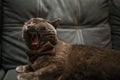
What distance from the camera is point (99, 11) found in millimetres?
1608

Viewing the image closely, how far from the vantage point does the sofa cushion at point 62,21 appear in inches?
60.8

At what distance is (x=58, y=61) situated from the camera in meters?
1.14

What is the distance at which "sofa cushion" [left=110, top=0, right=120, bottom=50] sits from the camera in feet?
5.41

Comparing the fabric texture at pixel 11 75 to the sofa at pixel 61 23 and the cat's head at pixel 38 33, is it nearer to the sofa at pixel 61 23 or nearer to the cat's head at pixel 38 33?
the sofa at pixel 61 23

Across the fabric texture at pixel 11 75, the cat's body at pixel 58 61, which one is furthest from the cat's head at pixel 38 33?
the fabric texture at pixel 11 75

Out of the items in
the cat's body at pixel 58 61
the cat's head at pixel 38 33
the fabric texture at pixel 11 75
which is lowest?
the fabric texture at pixel 11 75

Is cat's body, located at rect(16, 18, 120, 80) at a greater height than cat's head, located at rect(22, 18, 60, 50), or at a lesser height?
lesser

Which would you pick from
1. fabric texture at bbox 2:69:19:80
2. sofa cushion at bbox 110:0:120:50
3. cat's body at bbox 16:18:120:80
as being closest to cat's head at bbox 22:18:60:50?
cat's body at bbox 16:18:120:80

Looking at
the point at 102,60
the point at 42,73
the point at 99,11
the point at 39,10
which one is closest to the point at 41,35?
the point at 42,73

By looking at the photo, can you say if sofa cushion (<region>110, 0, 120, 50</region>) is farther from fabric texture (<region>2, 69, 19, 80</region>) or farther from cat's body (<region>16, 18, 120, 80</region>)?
fabric texture (<region>2, 69, 19, 80</region>)

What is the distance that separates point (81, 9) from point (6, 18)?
1.75 ft

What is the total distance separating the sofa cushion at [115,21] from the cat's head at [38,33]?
665 millimetres

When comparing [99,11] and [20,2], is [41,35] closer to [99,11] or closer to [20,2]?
[20,2]

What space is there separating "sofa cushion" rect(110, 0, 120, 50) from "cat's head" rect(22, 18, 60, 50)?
665 millimetres
